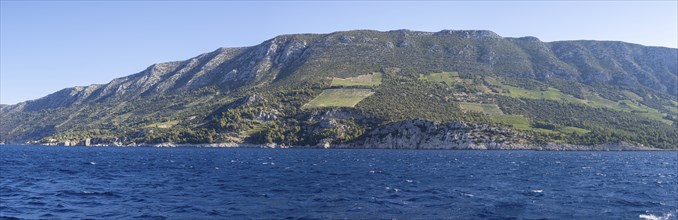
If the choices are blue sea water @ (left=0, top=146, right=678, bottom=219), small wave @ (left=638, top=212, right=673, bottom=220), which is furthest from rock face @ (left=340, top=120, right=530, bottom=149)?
small wave @ (left=638, top=212, right=673, bottom=220)

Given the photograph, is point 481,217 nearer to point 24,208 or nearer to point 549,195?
point 549,195

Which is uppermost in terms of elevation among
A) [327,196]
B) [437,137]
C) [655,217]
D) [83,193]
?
[83,193]

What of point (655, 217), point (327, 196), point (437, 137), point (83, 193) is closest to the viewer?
point (655, 217)

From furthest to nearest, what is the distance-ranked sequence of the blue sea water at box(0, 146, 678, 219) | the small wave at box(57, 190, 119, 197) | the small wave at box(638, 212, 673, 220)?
the small wave at box(57, 190, 119, 197) → the small wave at box(638, 212, 673, 220) → the blue sea water at box(0, 146, 678, 219)

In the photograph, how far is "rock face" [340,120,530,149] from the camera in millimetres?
190625

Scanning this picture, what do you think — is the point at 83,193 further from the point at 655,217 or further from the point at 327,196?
the point at 655,217

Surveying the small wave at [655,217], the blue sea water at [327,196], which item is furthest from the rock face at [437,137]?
the small wave at [655,217]

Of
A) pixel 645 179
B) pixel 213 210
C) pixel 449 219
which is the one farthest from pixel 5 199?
pixel 645 179

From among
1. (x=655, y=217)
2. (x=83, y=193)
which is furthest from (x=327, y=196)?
(x=655, y=217)

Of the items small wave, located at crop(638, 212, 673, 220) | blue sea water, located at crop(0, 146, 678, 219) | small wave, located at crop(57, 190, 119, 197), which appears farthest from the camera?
small wave, located at crop(57, 190, 119, 197)

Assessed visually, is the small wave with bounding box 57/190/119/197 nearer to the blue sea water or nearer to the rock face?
the blue sea water

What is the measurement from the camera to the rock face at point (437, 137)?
190625 millimetres

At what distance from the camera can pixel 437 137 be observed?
19162 cm

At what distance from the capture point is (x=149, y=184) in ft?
181
